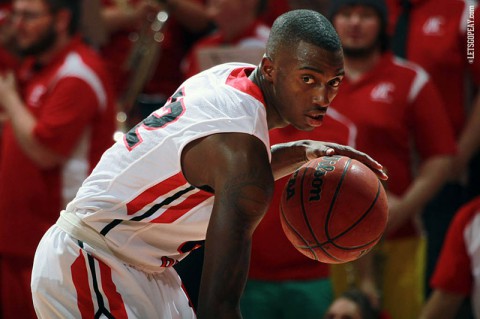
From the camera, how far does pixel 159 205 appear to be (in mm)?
3422

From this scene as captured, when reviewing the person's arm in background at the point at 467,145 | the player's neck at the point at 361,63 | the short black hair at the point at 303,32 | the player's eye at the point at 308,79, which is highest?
Answer: the short black hair at the point at 303,32

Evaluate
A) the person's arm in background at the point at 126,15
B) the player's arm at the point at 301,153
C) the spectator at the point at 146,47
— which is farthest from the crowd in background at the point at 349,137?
the player's arm at the point at 301,153

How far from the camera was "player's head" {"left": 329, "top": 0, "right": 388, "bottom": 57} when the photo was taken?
6031mm

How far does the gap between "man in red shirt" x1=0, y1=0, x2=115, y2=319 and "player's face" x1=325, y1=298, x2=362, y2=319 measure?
2.08m

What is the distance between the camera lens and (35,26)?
22.1 feet

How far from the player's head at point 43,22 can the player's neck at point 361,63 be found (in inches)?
79.9

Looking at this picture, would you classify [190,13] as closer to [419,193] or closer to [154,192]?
[419,193]

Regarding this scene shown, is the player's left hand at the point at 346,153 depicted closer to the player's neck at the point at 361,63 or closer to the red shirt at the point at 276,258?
the red shirt at the point at 276,258

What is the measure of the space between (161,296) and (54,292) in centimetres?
40

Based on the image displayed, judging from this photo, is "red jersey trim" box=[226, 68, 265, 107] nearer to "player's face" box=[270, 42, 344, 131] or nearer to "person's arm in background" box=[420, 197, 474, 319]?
"player's face" box=[270, 42, 344, 131]

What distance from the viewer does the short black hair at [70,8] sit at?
6758mm

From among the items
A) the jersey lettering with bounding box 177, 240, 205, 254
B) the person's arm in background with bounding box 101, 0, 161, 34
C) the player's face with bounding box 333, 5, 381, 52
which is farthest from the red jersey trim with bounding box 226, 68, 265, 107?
the person's arm in background with bounding box 101, 0, 161, 34

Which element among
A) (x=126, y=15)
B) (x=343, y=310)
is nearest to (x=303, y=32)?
(x=343, y=310)

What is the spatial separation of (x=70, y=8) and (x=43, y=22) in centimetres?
23
